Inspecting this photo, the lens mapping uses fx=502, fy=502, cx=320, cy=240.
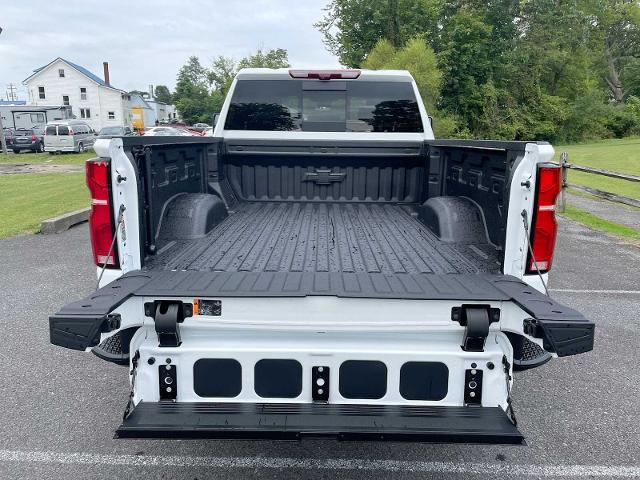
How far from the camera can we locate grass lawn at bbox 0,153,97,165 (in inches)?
962

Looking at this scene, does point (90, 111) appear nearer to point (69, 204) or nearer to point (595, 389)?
point (69, 204)

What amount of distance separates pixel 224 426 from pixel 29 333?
11.1 feet

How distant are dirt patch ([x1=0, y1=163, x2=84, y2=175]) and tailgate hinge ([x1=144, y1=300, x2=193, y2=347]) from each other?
2025 centimetres

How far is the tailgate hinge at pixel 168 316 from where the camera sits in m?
2.34

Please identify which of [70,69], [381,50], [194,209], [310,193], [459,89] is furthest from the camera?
[70,69]

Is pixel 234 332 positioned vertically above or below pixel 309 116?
below

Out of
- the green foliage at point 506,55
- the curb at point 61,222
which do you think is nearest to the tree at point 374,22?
the green foliage at point 506,55

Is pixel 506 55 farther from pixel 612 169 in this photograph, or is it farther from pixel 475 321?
pixel 475 321

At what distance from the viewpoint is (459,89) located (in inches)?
1399

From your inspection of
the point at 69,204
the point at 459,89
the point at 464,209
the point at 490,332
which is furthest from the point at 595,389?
the point at 459,89

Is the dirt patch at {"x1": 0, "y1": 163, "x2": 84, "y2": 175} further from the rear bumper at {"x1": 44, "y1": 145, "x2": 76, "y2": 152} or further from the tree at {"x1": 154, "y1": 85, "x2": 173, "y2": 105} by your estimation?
the tree at {"x1": 154, "y1": 85, "x2": 173, "y2": 105}

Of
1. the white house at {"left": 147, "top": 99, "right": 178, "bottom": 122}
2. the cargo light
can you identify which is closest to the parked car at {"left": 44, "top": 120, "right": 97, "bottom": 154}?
the cargo light

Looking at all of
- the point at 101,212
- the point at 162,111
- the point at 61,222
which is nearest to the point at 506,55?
the point at 61,222

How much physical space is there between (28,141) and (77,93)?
110ft
